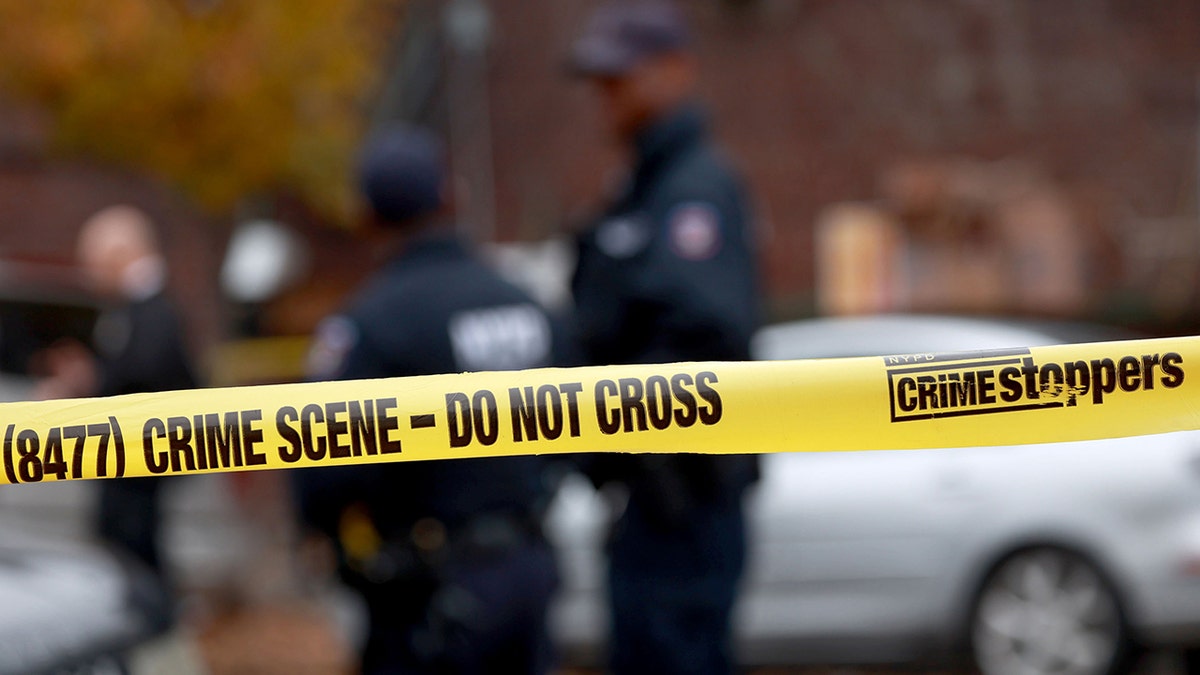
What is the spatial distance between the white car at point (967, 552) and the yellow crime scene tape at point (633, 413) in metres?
3.50

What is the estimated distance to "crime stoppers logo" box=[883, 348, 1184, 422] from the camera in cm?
187

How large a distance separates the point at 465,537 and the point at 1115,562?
345 cm

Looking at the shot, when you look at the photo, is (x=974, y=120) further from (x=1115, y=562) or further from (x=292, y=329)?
(x=1115, y=562)

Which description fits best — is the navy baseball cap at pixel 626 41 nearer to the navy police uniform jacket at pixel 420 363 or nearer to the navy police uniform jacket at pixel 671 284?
the navy police uniform jacket at pixel 671 284

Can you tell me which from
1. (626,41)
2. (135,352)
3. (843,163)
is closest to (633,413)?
(626,41)

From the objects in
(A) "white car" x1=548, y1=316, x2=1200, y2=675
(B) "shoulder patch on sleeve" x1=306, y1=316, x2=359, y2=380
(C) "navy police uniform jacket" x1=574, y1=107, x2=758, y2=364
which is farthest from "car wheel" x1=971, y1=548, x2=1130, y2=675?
(B) "shoulder patch on sleeve" x1=306, y1=316, x2=359, y2=380

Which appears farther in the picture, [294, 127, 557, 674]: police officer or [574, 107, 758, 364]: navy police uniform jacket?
[574, 107, 758, 364]: navy police uniform jacket

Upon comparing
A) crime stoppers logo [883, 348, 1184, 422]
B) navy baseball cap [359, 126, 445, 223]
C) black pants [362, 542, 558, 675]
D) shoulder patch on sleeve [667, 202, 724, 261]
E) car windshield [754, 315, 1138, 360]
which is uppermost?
navy baseball cap [359, 126, 445, 223]

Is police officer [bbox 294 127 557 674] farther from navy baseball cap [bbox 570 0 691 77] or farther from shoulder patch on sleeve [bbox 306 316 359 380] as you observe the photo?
navy baseball cap [bbox 570 0 691 77]

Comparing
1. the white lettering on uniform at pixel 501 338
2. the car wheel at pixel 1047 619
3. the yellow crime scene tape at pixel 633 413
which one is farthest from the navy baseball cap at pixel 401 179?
the car wheel at pixel 1047 619

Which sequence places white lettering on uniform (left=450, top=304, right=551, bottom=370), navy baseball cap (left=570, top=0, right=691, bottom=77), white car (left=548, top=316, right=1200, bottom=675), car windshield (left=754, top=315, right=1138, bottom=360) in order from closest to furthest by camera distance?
white lettering on uniform (left=450, top=304, right=551, bottom=370) → navy baseball cap (left=570, top=0, right=691, bottom=77) → white car (left=548, top=316, right=1200, bottom=675) → car windshield (left=754, top=315, right=1138, bottom=360)

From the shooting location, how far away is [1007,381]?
1878 mm

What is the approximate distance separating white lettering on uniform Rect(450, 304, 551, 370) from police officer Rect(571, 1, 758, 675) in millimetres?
112

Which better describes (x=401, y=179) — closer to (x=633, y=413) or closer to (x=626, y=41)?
(x=626, y=41)
